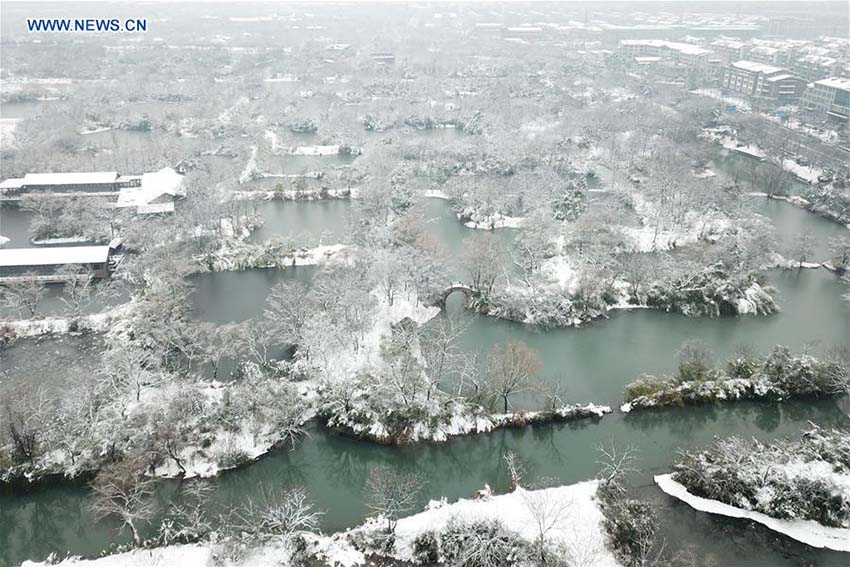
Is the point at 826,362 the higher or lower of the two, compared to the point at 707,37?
lower

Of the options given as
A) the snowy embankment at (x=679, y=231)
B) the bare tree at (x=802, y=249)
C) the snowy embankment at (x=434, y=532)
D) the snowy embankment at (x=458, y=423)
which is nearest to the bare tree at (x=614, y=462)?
the snowy embankment at (x=434, y=532)

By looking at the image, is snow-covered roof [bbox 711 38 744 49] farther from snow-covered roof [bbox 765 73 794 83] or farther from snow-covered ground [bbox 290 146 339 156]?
snow-covered ground [bbox 290 146 339 156]

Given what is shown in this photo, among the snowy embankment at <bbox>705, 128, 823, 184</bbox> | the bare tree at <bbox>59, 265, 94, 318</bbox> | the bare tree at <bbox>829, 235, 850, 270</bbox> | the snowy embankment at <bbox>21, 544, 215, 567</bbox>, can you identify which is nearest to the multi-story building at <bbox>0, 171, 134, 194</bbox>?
the bare tree at <bbox>59, 265, 94, 318</bbox>

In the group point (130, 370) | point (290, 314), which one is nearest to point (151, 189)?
point (290, 314)

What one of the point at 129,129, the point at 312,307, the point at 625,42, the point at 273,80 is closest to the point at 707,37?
the point at 625,42

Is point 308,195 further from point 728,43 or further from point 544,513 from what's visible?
point 728,43

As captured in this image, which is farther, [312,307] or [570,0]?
[570,0]

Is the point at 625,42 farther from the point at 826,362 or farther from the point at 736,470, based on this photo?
the point at 736,470
